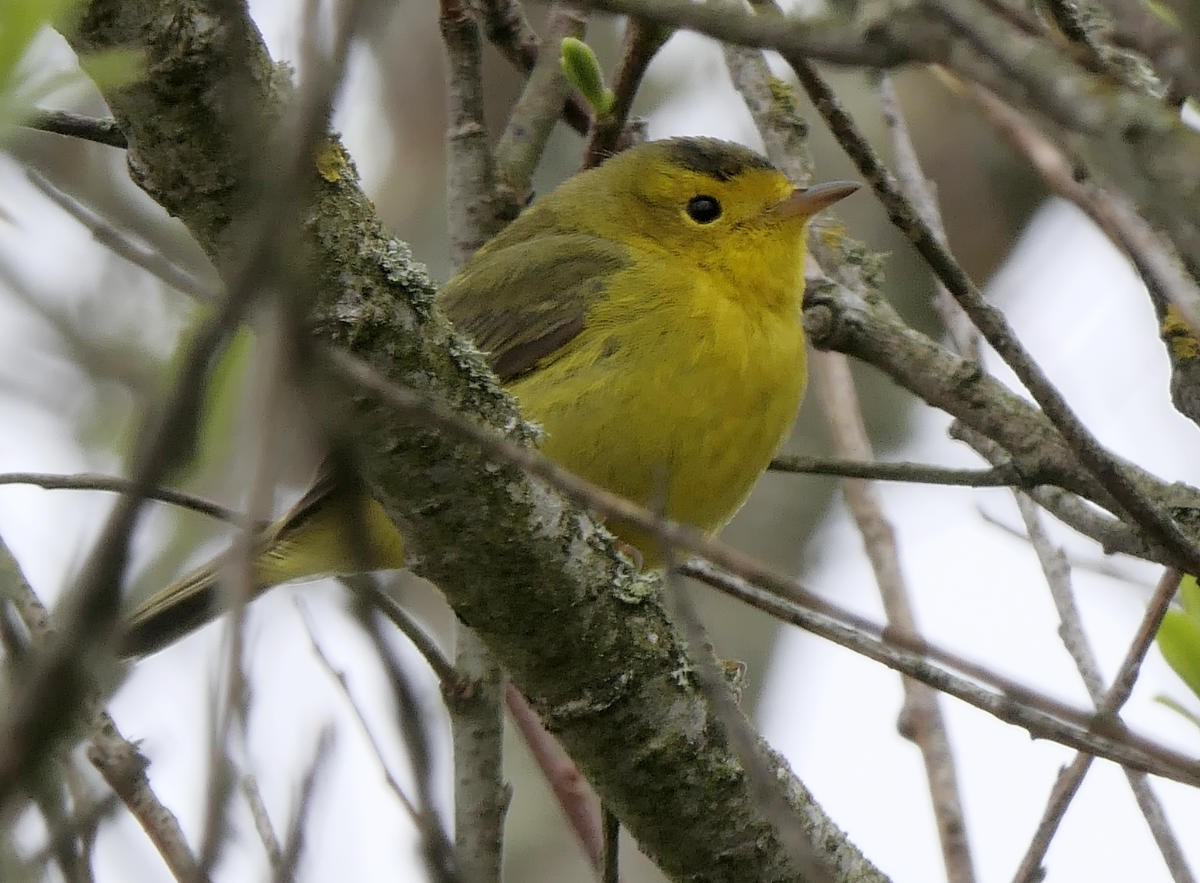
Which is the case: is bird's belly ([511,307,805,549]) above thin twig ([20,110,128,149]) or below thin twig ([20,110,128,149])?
below

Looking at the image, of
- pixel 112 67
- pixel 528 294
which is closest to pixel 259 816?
pixel 112 67

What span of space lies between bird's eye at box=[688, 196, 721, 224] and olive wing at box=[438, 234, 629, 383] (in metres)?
0.30

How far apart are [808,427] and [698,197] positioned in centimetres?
214

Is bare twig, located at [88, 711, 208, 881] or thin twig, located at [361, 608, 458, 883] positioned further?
bare twig, located at [88, 711, 208, 881]

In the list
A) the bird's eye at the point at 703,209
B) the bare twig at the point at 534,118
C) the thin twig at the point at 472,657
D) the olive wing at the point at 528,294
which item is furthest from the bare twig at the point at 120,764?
the bird's eye at the point at 703,209

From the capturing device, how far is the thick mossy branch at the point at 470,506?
6.71 feet

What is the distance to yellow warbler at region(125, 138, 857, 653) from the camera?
4.16m

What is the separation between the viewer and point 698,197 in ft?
16.8

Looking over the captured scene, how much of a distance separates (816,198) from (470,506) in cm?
248

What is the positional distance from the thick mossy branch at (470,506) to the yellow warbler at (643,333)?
1064 millimetres

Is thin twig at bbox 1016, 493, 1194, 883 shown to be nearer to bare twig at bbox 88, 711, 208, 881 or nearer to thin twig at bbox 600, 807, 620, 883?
thin twig at bbox 600, 807, 620, 883

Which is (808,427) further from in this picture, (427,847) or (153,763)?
(427,847)

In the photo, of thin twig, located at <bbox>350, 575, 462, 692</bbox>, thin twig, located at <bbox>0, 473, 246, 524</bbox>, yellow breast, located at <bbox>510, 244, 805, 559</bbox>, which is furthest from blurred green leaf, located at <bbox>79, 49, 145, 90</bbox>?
yellow breast, located at <bbox>510, 244, 805, 559</bbox>

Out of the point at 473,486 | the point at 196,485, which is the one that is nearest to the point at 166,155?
the point at 473,486
